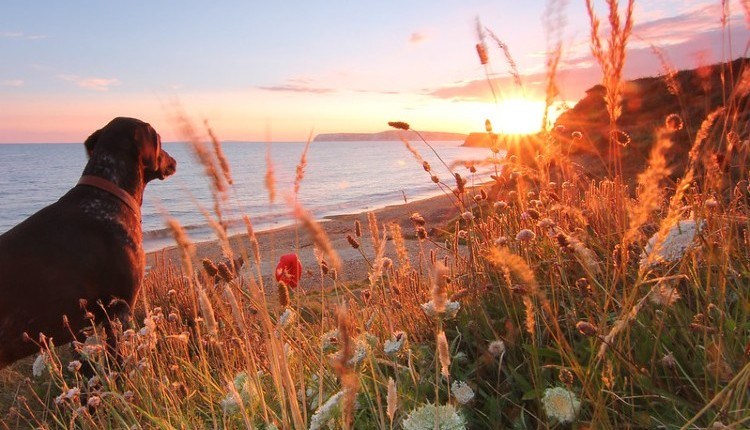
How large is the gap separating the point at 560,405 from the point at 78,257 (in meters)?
4.16

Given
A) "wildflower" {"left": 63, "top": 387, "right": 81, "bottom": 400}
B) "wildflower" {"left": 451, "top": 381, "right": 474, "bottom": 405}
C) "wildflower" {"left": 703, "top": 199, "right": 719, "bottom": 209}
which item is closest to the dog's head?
"wildflower" {"left": 63, "top": 387, "right": 81, "bottom": 400}

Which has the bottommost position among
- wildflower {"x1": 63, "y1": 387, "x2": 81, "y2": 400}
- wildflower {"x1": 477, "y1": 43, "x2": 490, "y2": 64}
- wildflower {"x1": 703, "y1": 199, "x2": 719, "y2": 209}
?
wildflower {"x1": 63, "y1": 387, "x2": 81, "y2": 400}

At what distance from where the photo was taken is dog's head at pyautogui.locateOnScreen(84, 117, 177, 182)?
17.9 feet

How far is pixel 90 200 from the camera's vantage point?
4.89 meters

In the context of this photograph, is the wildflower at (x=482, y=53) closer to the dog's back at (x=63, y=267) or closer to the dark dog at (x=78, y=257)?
the dark dog at (x=78, y=257)

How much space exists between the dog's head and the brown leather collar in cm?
47

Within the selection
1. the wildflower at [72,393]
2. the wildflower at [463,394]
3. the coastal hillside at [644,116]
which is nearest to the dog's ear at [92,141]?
the wildflower at [72,393]

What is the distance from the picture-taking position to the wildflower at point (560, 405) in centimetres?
154

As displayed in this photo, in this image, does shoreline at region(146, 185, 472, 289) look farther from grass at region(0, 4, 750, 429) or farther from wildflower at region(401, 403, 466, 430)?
wildflower at region(401, 403, 466, 430)

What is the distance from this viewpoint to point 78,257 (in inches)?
176

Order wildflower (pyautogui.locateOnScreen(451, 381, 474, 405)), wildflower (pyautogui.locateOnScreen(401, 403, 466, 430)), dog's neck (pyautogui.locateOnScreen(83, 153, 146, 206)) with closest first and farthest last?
wildflower (pyautogui.locateOnScreen(401, 403, 466, 430)), wildflower (pyautogui.locateOnScreen(451, 381, 474, 405)), dog's neck (pyautogui.locateOnScreen(83, 153, 146, 206))

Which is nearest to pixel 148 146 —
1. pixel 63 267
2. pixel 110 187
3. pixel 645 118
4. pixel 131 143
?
pixel 131 143

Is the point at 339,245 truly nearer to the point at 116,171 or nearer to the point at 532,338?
the point at 116,171

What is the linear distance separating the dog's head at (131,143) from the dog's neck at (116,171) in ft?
0.25
